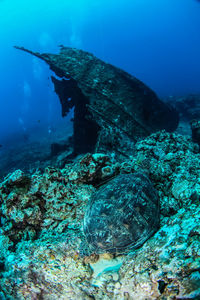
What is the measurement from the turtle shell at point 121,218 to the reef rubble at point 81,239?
185 millimetres

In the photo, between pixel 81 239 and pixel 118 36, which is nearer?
pixel 81 239

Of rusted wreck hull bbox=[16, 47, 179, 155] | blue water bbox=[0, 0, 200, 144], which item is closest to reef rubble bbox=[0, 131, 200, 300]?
rusted wreck hull bbox=[16, 47, 179, 155]

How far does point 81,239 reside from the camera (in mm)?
2230

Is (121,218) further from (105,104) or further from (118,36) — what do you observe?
(118,36)

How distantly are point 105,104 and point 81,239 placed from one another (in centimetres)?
471

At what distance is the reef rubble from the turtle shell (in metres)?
0.18

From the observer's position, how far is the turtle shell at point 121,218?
80.5 inches

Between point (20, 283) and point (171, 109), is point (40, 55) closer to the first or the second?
point (171, 109)

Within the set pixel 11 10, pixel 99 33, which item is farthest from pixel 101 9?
pixel 11 10

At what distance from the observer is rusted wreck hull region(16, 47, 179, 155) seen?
Answer: 5.50 metres

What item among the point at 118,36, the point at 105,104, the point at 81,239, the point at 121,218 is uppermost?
the point at 118,36

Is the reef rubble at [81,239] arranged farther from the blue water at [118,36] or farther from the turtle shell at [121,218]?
the blue water at [118,36]

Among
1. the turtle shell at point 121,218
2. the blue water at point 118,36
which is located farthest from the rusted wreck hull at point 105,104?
the blue water at point 118,36

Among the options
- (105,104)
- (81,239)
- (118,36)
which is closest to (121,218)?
(81,239)
